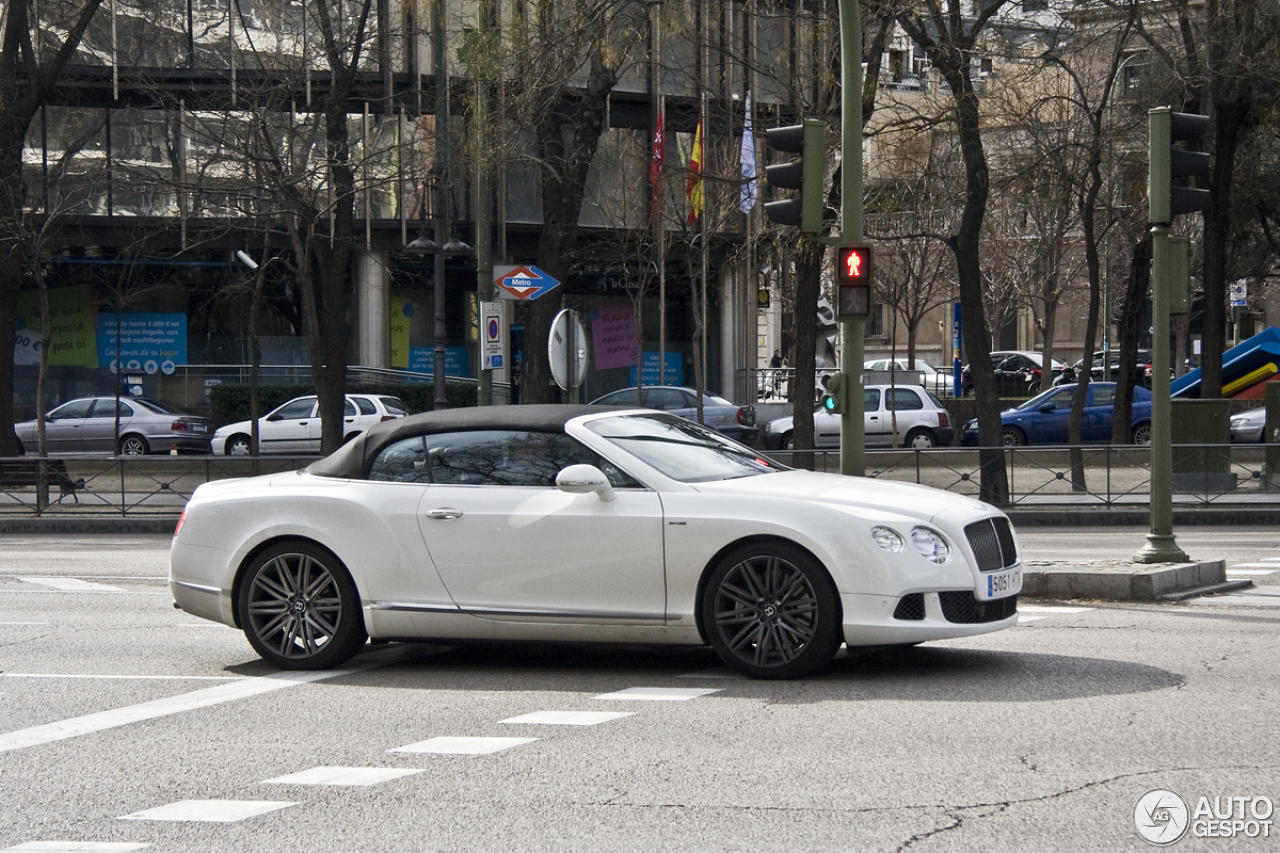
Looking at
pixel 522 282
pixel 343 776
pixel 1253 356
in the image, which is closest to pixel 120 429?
pixel 522 282

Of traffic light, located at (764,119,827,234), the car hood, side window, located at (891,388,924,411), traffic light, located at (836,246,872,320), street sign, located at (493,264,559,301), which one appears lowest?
side window, located at (891,388,924,411)

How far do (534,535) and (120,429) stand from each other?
2714 cm

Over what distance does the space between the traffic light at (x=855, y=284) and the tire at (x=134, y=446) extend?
79.1 feet

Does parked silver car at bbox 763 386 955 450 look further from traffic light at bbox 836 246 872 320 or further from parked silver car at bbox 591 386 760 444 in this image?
traffic light at bbox 836 246 872 320

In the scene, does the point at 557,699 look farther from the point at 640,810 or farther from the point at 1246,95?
the point at 1246,95

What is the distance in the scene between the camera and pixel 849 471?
41.1ft

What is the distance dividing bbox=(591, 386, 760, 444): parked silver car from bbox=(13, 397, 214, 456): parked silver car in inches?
361

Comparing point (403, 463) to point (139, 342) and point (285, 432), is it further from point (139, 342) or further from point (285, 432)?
point (139, 342)

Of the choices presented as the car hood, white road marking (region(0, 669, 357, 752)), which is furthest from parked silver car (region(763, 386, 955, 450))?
white road marking (region(0, 669, 357, 752))

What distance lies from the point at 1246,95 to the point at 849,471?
53.5ft

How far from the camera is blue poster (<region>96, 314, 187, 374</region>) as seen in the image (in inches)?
1499

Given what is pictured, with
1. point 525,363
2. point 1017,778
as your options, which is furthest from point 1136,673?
point 525,363

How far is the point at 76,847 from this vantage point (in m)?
5.14

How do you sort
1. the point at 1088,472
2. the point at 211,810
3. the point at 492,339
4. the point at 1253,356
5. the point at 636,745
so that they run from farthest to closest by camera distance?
the point at 1253,356 < the point at 1088,472 < the point at 492,339 < the point at 636,745 < the point at 211,810
